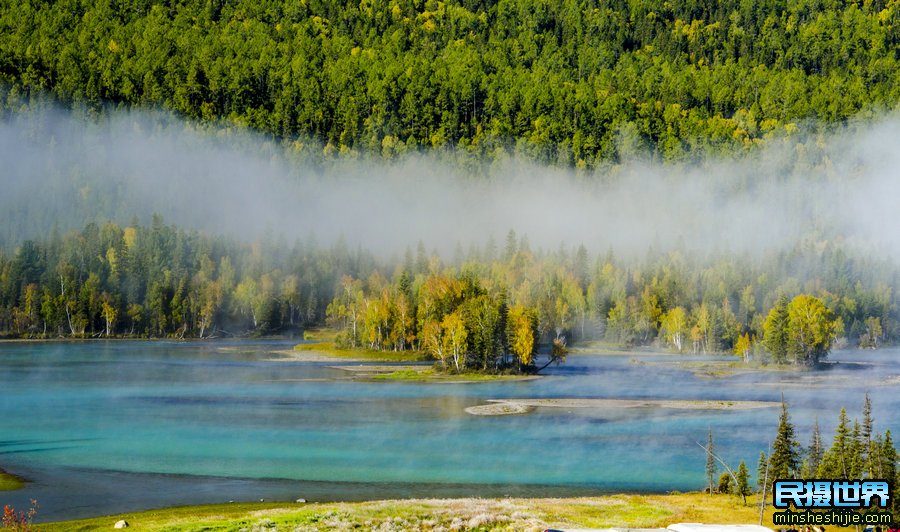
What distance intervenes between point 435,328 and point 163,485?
3453 inches

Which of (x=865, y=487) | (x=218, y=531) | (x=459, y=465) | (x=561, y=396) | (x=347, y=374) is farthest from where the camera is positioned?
(x=347, y=374)

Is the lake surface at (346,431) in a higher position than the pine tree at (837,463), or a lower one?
lower

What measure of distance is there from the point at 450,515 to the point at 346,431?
137 feet

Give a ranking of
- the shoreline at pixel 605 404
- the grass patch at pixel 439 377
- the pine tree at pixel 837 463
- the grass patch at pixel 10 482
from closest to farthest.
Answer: the pine tree at pixel 837 463, the grass patch at pixel 10 482, the shoreline at pixel 605 404, the grass patch at pixel 439 377

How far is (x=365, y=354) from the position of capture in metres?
178

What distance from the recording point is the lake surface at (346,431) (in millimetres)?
69562

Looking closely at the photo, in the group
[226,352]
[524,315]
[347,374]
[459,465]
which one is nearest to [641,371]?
[524,315]

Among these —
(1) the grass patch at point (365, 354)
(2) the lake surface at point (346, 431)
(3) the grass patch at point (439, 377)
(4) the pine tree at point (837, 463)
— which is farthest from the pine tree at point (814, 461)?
(1) the grass patch at point (365, 354)

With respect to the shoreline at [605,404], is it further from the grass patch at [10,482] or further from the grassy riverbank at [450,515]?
the grass patch at [10,482]

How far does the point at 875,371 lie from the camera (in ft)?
522

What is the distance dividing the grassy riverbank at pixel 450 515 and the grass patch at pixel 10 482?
1290 centimetres

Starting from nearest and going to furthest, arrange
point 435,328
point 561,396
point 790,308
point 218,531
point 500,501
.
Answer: point 218,531
point 500,501
point 561,396
point 435,328
point 790,308

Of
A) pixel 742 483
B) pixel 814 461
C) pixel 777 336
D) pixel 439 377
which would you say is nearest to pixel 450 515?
pixel 742 483

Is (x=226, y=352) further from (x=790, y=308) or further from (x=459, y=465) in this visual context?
(x=459, y=465)
